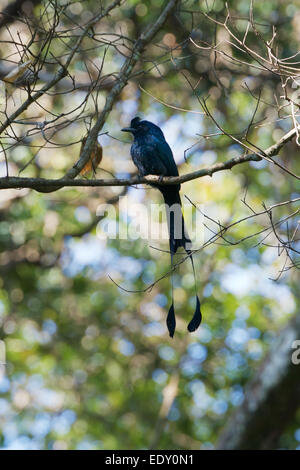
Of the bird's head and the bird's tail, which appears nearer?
the bird's tail

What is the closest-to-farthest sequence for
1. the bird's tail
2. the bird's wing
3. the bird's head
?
the bird's tail
the bird's wing
the bird's head

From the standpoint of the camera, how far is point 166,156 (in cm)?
456

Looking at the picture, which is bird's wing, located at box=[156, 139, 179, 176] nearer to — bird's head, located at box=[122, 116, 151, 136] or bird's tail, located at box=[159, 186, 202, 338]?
bird's head, located at box=[122, 116, 151, 136]

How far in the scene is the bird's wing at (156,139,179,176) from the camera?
4.55 metres

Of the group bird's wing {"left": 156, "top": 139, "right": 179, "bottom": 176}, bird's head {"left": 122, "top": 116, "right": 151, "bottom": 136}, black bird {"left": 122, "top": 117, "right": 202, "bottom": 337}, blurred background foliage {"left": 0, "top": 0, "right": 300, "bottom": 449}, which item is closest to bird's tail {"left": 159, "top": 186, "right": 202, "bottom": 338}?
black bird {"left": 122, "top": 117, "right": 202, "bottom": 337}

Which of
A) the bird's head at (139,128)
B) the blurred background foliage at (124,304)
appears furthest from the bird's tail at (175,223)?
the blurred background foliage at (124,304)

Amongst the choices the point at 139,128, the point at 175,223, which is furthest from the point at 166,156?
the point at 175,223

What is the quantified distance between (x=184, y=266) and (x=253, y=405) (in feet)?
8.14

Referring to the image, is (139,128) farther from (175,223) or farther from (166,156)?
(175,223)

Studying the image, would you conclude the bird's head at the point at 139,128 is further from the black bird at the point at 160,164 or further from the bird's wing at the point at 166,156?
the bird's wing at the point at 166,156

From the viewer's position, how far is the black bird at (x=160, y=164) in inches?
156

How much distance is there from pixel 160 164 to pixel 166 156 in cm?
8

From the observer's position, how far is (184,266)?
759cm
